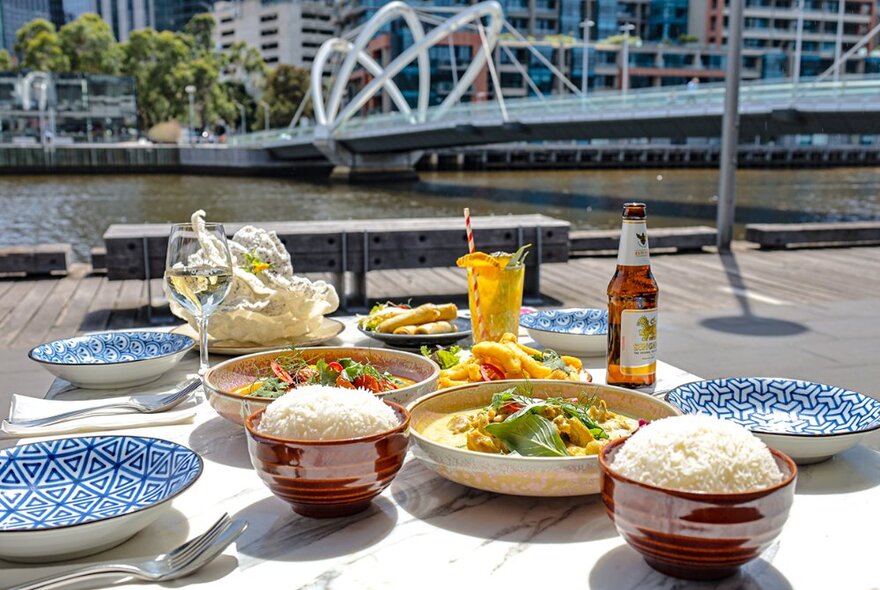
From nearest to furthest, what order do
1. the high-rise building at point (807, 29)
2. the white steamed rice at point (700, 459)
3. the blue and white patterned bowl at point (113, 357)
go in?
the white steamed rice at point (700, 459)
the blue and white patterned bowl at point (113, 357)
the high-rise building at point (807, 29)

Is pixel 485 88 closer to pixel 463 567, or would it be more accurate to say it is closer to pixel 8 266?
pixel 8 266

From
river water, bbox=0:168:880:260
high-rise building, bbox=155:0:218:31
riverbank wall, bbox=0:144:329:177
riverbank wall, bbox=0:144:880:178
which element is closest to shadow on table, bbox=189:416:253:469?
river water, bbox=0:168:880:260

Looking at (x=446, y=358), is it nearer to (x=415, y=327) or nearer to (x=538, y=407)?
(x=415, y=327)

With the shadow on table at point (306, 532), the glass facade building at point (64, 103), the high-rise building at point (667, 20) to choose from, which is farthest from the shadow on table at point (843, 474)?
the high-rise building at point (667, 20)

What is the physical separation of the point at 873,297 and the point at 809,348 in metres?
2.19

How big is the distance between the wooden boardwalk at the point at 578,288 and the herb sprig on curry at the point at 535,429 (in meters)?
4.85

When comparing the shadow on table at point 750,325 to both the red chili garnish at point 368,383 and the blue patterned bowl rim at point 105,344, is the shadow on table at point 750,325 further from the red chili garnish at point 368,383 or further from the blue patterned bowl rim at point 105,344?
the red chili garnish at point 368,383

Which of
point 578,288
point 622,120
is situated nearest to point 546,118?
point 622,120

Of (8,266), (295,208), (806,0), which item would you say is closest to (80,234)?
(295,208)

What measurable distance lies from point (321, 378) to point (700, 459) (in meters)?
0.74

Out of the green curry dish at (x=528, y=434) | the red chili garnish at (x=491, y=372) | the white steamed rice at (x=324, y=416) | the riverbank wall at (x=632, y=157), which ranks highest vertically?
the white steamed rice at (x=324, y=416)

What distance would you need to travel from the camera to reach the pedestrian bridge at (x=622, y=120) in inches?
898

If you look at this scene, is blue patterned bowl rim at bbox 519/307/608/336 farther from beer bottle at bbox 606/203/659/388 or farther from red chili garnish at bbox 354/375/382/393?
red chili garnish at bbox 354/375/382/393

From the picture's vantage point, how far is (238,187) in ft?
132
